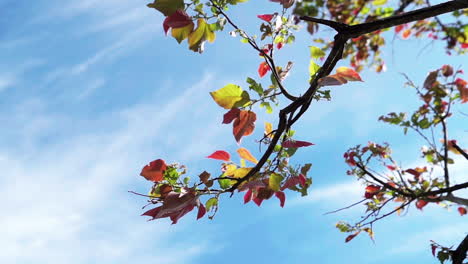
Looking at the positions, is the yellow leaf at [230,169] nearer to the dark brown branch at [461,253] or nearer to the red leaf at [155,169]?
the red leaf at [155,169]

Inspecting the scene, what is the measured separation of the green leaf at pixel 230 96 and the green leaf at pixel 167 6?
25 centimetres

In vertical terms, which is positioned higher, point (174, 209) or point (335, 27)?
point (335, 27)

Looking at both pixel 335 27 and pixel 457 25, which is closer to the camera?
pixel 335 27

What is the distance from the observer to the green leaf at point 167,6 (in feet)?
3.46

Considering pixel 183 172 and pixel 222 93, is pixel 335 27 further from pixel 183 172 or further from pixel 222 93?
pixel 183 172

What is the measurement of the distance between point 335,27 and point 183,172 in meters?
0.59

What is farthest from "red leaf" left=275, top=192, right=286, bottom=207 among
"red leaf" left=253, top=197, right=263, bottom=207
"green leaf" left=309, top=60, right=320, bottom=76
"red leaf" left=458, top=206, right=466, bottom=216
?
"red leaf" left=458, top=206, right=466, bottom=216

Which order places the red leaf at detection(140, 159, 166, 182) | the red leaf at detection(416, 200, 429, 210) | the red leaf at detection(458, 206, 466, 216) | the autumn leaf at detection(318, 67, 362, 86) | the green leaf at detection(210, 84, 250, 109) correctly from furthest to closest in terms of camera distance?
1. the red leaf at detection(458, 206, 466, 216)
2. the red leaf at detection(416, 200, 429, 210)
3. the red leaf at detection(140, 159, 166, 182)
4. the green leaf at detection(210, 84, 250, 109)
5. the autumn leaf at detection(318, 67, 362, 86)

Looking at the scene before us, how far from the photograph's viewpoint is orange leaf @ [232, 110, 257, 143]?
1.14m

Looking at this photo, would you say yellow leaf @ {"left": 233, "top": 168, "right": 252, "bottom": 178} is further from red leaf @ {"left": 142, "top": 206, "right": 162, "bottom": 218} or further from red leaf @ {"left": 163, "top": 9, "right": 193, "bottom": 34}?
red leaf @ {"left": 163, "top": 9, "right": 193, "bottom": 34}

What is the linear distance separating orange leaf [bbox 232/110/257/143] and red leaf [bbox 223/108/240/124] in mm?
14

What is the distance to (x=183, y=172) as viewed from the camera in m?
1.20

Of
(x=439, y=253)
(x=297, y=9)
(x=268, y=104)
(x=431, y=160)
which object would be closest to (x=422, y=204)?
(x=431, y=160)

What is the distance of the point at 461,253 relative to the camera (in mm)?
1898
